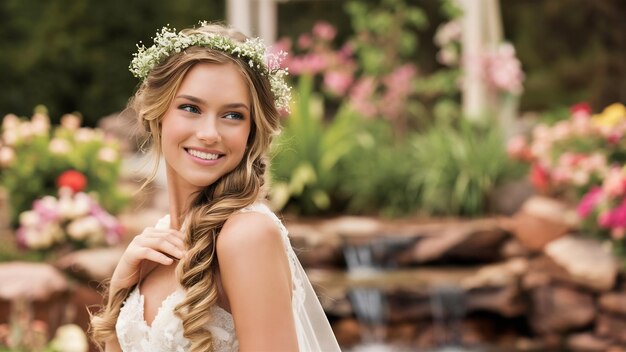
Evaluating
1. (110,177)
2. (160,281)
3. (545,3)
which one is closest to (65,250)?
(110,177)

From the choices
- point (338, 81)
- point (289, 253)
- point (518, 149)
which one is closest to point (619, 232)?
point (518, 149)

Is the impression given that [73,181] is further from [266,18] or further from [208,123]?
[208,123]

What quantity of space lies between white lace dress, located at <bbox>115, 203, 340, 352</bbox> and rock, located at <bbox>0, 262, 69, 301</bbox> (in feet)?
12.9

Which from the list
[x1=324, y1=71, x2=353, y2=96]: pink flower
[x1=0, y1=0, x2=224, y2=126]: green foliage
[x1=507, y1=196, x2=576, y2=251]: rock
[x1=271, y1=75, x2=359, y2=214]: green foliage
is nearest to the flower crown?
[x1=507, y1=196, x2=576, y2=251]: rock

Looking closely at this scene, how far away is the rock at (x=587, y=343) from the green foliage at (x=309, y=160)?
3.32 m

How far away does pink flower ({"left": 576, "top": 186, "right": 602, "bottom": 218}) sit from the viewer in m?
7.66

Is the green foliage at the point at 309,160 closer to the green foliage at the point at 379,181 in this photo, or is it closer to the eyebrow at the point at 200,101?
the green foliage at the point at 379,181

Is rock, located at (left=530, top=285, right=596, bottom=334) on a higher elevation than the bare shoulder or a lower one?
lower

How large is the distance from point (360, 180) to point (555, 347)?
129 inches

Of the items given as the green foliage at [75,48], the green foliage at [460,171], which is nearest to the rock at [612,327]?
the green foliage at [460,171]

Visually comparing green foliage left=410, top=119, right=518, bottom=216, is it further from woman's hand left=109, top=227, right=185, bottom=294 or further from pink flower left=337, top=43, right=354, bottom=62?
woman's hand left=109, top=227, right=185, bottom=294

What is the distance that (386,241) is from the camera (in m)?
9.02

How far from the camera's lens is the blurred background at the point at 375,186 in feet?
24.6

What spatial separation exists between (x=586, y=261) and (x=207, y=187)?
6.41 meters
